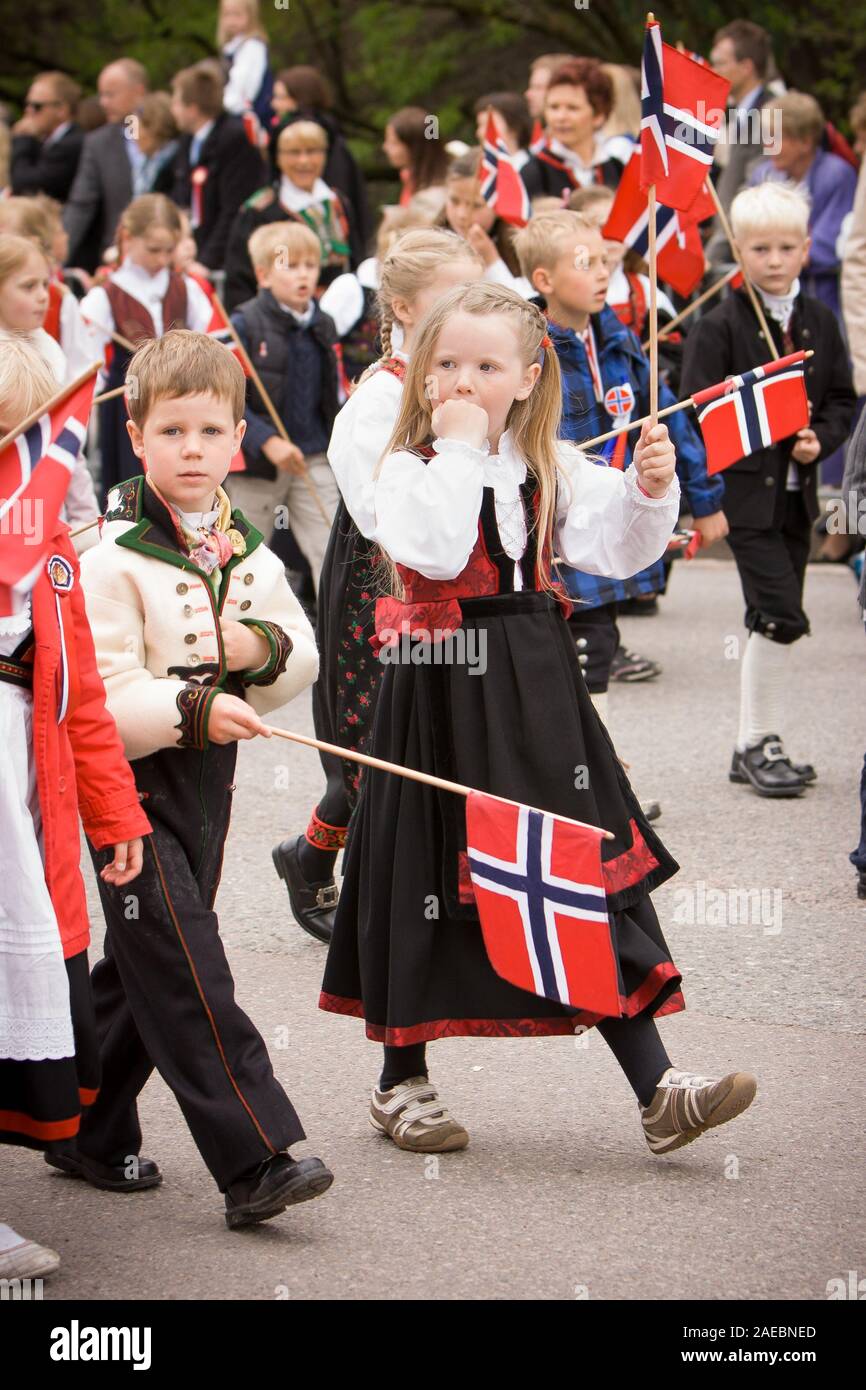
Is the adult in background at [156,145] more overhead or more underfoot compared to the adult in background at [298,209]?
more overhead

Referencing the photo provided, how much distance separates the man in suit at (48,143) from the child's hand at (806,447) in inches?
320

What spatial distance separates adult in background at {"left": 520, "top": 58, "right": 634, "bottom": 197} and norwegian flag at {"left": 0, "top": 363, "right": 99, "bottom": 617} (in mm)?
6909

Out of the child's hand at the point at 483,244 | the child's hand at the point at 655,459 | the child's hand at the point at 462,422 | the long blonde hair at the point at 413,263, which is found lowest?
the child's hand at the point at 655,459

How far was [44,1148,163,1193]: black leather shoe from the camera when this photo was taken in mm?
3941

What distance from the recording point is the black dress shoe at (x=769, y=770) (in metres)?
6.96

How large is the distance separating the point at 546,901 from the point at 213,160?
365 inches

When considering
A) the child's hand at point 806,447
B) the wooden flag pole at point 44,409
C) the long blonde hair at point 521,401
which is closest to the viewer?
the wooden flag pole at point 44,409

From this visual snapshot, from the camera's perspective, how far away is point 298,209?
10.9 m

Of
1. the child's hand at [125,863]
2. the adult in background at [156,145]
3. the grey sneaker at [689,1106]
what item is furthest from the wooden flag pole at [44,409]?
the adult in background at [156,145]

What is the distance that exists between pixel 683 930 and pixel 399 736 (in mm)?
1777

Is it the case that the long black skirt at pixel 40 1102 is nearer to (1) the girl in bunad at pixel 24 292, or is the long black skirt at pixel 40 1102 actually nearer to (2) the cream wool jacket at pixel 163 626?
(2) the cream wool jacket at pixel 163 626

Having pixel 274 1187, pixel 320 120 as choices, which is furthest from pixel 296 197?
pixel 274 1187

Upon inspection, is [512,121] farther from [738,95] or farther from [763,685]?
[763,685]
